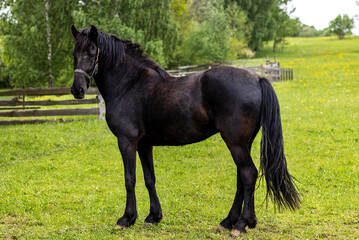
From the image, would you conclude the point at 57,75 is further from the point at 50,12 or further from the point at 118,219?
the point at 118,219

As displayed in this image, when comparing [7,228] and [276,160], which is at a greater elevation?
[276,160]

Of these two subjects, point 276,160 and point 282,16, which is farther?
point 282,16

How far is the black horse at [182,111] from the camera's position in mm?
4477

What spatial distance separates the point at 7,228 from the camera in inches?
204

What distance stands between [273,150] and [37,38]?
956 inches

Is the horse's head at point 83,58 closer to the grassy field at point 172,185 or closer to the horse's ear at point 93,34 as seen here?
the horse's ear at point 93,34

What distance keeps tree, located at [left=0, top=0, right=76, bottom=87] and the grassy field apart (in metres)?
14.7

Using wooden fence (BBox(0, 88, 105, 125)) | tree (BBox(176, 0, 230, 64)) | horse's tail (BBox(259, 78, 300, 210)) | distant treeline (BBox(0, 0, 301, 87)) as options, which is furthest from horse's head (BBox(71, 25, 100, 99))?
tree (BBox(176, 0, 230, 64))

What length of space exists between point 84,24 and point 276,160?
812 inches

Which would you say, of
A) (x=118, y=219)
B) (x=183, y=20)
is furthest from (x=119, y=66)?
(x=183, y=20)

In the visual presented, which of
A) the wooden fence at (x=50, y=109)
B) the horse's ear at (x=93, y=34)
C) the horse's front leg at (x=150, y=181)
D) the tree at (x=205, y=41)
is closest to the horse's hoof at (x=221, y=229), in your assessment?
the horse's front leg at (x=150, y=181)

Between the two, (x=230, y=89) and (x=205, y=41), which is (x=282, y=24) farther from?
(x=230, y=89)

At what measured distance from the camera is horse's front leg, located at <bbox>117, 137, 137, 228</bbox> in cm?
491

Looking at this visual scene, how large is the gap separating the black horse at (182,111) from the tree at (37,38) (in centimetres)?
2153
